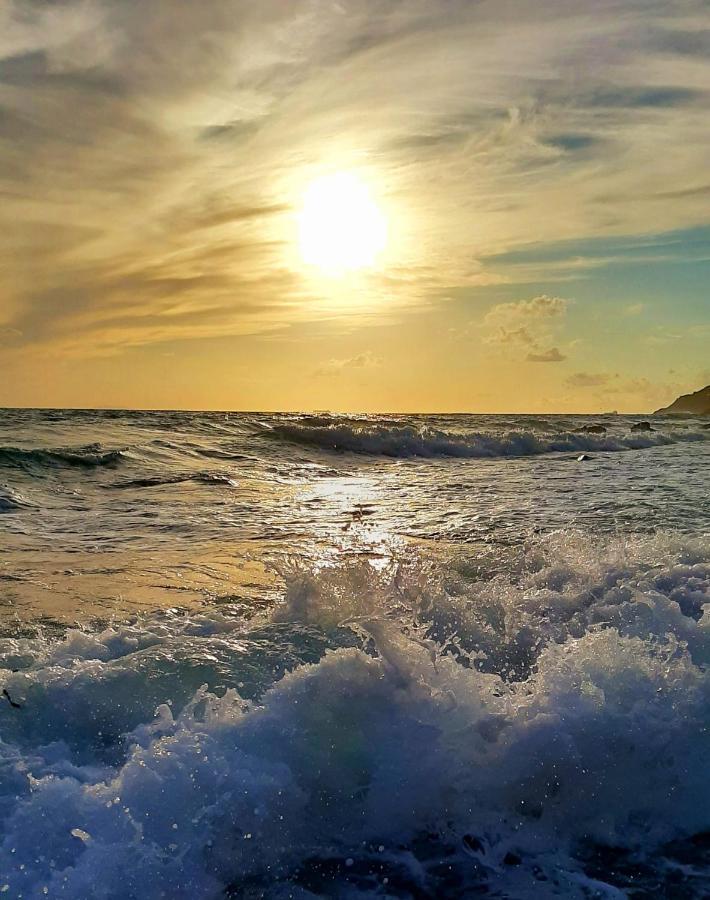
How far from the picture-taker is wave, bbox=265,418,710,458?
2606 centimetres

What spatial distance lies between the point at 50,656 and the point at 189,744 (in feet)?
4.62

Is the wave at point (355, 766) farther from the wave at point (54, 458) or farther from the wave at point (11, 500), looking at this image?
the wave at point (54, 458)

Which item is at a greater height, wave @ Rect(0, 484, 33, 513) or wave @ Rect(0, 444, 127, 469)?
wave @ Rect(0, 444, 127, 469)

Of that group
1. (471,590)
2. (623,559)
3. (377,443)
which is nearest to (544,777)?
(471,590)

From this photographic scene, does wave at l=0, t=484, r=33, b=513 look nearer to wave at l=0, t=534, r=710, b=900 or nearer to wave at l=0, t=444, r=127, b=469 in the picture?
wave at l=0, t=444, r=127, b=469

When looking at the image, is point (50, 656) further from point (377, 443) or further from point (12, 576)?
point (377, 443)

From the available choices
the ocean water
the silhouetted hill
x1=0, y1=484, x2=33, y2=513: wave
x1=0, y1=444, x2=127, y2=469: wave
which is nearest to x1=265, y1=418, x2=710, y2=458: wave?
x1=0, y1=444, x2=127, y2=469: wave

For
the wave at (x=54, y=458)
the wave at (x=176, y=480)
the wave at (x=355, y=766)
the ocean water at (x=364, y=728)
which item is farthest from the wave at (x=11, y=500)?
the wave at (x=355, y=766)

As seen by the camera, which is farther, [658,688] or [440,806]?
[658,688]

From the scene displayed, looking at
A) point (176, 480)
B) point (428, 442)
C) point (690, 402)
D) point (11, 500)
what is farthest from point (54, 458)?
point (690, 402)

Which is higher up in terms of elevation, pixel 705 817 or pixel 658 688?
pixel 658 688

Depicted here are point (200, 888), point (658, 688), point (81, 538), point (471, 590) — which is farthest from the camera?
point (81, 538)

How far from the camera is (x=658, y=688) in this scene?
3.56m

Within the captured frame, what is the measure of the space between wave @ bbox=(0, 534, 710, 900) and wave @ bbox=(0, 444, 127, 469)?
12.5 m
